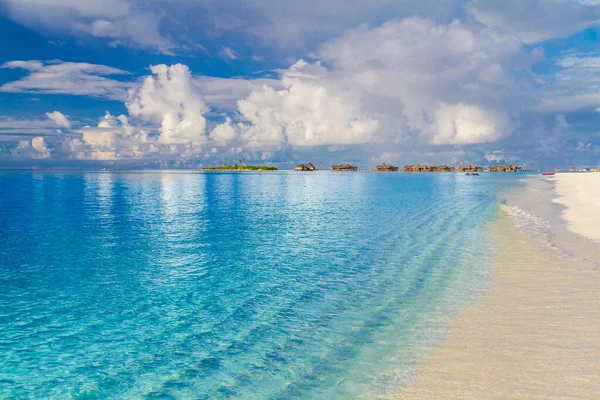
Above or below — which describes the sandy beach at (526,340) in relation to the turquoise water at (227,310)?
above

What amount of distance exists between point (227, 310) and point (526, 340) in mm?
9907

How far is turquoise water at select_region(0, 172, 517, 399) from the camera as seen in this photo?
979 centimetres

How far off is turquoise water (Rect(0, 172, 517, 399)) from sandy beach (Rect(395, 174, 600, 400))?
0.79 metres

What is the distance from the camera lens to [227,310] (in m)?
14.7

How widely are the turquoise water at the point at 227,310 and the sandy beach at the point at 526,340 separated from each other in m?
0.79

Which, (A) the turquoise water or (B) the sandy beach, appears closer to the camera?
(B) the sandy beach

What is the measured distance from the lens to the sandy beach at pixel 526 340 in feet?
28.8

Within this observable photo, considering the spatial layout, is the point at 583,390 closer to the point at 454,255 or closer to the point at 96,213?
the point at 454,255

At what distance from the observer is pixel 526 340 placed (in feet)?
36.7

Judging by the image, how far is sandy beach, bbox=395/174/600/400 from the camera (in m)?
8.77

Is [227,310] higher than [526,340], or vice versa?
[526,340]

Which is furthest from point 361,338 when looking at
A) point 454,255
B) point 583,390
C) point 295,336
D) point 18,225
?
point 18,225

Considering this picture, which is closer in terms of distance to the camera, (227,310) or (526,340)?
(526,340)

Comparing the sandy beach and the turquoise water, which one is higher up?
the sandy beach
